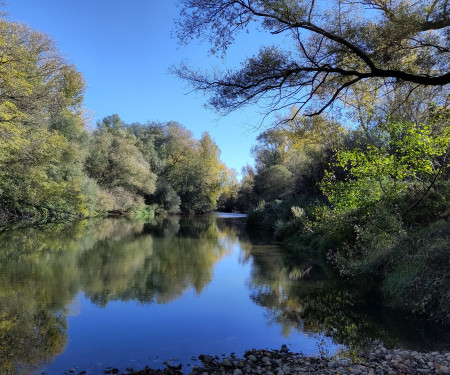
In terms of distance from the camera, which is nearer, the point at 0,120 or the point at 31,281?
the point at 31,281

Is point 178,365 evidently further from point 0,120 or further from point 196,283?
point 0,120

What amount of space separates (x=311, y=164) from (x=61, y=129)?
19016mm

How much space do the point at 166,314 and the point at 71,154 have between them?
2075 cm

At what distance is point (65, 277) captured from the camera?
999 centimetres

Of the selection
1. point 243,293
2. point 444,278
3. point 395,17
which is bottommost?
point 243,293

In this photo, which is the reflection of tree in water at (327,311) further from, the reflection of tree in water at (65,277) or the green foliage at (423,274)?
the reflection of tree in water at (65,277)

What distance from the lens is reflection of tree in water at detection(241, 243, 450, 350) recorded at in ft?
20.8

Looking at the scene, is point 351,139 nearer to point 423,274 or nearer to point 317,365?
point 423,274

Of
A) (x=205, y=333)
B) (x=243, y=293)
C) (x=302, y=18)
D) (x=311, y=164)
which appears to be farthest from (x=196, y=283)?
(x=311, y=164)

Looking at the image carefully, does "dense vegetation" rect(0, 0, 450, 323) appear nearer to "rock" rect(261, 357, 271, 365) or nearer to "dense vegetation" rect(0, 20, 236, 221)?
"dense vegetation" rect(0, 20, 236, 221)

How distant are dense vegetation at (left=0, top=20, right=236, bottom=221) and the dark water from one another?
22.4 ft

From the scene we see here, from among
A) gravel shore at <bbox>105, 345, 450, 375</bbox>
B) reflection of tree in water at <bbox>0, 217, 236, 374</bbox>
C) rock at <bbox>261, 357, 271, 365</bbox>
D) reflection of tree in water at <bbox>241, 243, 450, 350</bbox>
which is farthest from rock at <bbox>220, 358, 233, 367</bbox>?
reflection of tree in water at <bbox>0, 217, 236, 374</bbox>

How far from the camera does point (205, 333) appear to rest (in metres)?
6.55

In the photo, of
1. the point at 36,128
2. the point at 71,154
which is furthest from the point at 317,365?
the point at 71,154
